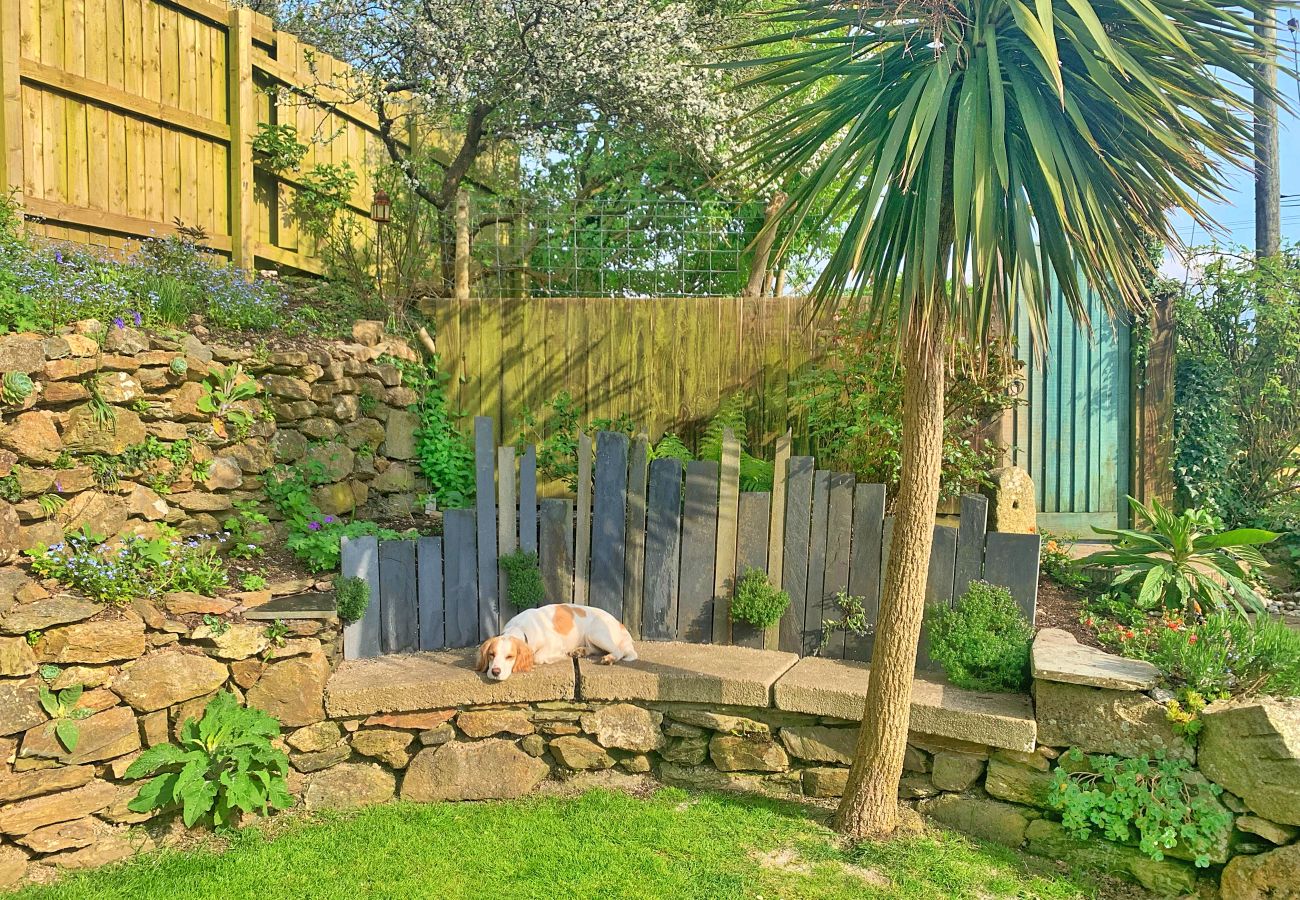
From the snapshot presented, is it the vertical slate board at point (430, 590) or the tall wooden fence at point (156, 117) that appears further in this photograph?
the tall wooden fence at point (156, 117)

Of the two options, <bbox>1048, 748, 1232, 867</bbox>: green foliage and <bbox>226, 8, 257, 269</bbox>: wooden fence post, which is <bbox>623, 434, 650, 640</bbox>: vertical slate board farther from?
<bbox>226, 8, 257, 269</bbox>: wooden fence post

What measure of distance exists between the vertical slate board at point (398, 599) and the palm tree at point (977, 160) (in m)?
2.46

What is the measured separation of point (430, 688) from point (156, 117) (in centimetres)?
466

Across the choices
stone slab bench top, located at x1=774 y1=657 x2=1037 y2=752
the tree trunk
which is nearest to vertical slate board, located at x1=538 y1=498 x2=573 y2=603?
stone slab bench top, located at x1=774 y1=657 x2=1037 y2=752

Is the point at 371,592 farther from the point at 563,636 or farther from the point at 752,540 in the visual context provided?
the point at 752,540

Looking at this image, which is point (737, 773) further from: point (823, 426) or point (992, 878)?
point (823, 426)

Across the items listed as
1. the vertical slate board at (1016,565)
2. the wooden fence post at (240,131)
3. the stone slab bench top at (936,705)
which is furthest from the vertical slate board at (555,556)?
the wooden fence post at (240,131)

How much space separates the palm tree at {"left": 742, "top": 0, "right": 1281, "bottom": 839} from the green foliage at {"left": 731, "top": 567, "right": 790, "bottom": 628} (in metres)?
1.01

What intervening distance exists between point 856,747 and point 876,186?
235cm

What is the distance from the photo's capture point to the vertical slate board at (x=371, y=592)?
15.3 ft

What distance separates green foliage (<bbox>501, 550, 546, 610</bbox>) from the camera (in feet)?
16.3

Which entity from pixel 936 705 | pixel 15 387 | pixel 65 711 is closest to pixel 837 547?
pixel 936 705

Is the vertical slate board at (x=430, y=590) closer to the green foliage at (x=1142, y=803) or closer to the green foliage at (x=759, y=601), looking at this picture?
the green foliage at (x=759, y=601)

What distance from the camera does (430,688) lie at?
14.2 feet
